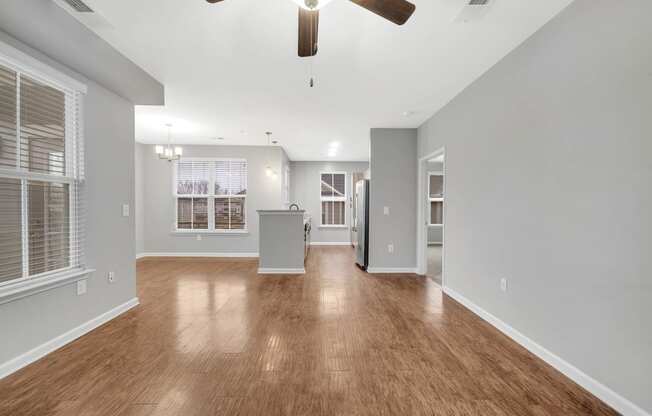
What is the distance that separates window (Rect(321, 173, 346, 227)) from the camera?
28.1 feet

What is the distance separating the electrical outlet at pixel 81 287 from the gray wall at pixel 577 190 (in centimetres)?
396

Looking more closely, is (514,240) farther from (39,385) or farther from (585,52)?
(39,385)

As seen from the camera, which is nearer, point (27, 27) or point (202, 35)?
point (27, 27)

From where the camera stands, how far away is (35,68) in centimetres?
218

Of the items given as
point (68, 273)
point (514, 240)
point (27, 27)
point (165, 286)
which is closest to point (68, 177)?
point (68, 273)

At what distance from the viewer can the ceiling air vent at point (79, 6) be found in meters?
1.89

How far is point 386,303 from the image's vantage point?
11.2 feet

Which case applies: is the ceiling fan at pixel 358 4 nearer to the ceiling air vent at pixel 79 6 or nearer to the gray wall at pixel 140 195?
the ceiling air vent at pixel 79 6

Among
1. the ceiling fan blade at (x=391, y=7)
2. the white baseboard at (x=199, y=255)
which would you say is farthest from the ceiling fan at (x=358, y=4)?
the white baseboard at (x=199, y=255)

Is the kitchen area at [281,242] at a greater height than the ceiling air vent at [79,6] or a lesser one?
lesser

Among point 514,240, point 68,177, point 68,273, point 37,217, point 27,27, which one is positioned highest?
point 27,27

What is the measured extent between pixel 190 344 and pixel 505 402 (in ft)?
7.78

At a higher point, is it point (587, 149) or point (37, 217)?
point (587, 149)

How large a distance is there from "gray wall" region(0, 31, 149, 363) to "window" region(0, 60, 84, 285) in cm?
14
